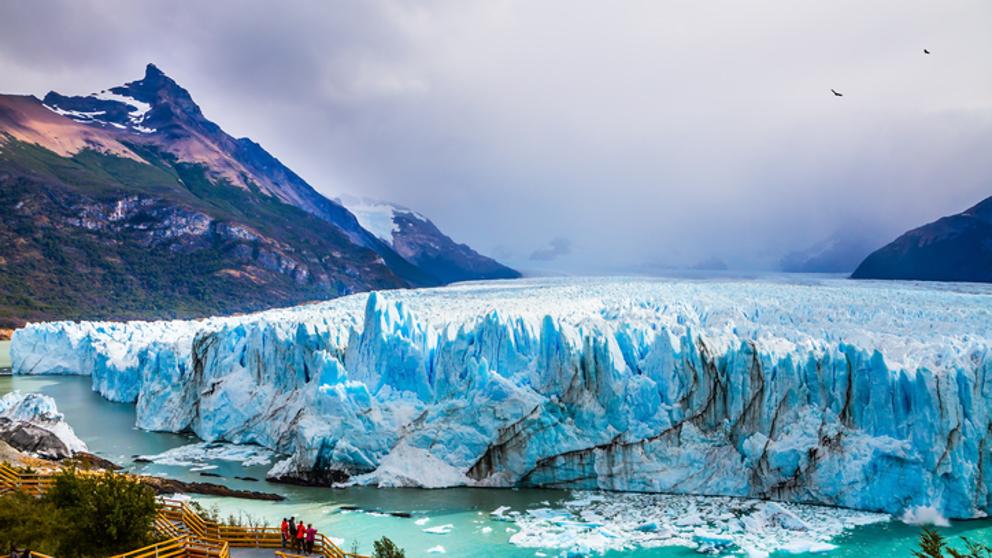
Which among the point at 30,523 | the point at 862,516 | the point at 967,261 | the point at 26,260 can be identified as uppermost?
the point at 26,260

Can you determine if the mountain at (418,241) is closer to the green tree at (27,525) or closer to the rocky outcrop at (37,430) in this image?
the rocky outcrop at (37,430)

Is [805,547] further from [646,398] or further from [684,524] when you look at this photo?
[646,398]

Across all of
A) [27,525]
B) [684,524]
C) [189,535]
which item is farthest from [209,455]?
[684,524]

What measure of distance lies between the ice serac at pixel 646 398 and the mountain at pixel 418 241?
92945 millimetres

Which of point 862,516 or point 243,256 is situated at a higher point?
point 243,256

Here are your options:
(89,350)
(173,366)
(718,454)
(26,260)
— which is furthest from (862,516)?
(26,260)

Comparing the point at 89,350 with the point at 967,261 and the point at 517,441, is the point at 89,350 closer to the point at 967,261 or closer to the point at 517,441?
the point at 517,441

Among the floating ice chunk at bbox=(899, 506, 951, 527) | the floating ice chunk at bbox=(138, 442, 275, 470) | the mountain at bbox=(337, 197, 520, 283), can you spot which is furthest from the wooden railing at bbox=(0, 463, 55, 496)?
the mountain at bbox=(337, 197, 520, 283)

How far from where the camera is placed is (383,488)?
66.6ft

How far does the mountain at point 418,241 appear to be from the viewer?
122625 mm

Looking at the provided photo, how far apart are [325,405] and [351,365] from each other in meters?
2.77

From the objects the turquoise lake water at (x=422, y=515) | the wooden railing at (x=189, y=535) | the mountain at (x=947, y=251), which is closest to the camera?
the wooden railing at (x=189, y=535)

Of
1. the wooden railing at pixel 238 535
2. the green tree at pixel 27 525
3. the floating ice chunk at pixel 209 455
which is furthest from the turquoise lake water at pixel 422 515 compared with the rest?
the green tree at pixel 27 525

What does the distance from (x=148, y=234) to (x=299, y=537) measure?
8002 cm
